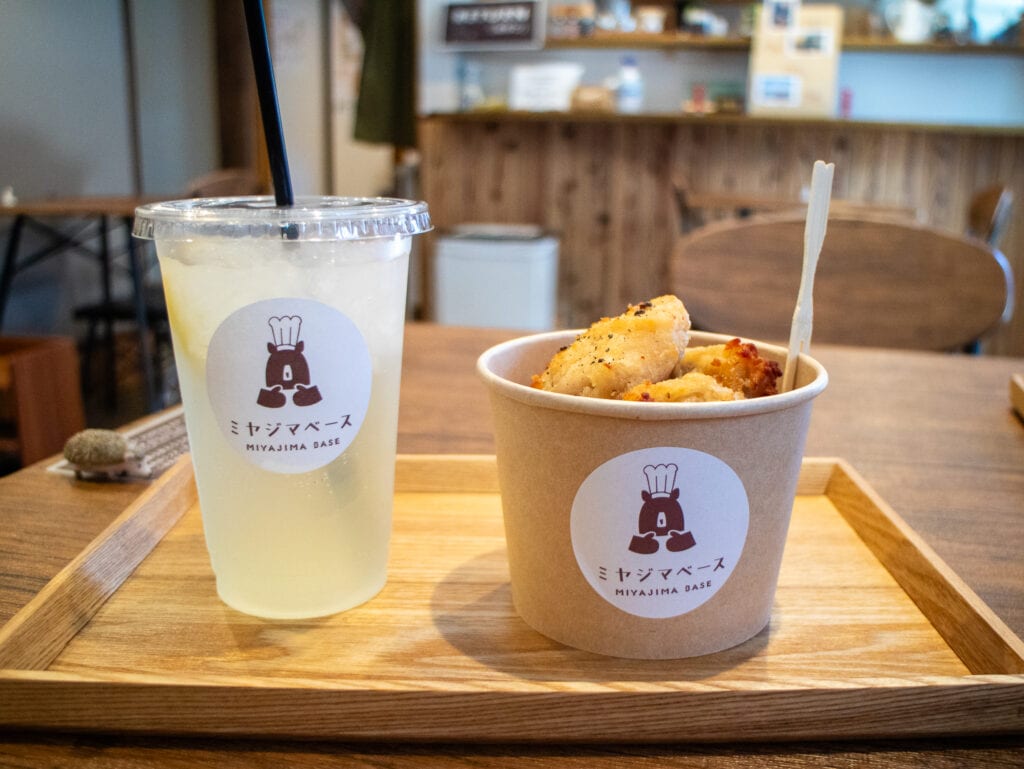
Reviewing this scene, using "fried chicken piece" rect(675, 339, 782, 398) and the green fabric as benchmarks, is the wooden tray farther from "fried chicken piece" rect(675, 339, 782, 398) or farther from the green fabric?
the green fabric

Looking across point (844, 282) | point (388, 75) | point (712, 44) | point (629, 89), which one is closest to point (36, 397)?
point (844, 282)

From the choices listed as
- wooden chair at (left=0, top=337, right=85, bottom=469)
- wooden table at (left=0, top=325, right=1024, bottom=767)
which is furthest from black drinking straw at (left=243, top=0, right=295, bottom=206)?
wooden chair at (left=0, top=337, right=85, bottom=469)

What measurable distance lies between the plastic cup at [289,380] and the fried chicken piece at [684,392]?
15 centimetres

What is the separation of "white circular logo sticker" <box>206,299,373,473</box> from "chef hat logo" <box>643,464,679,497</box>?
169 millimetres

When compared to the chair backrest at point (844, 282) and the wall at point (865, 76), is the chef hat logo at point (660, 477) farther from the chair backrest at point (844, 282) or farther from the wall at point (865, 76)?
the wall at point (865, 76)

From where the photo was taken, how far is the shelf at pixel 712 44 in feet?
12.4

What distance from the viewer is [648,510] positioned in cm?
42

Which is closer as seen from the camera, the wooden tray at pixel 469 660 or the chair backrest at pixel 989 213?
the wooden tray at pixel 469 660

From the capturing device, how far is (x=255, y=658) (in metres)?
0.45

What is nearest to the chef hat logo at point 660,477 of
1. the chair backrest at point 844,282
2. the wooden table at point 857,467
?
the wooden table at point 857,467

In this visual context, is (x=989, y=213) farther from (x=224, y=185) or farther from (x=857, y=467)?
(x=224, y=185)

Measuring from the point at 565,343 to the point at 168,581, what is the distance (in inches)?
11.5

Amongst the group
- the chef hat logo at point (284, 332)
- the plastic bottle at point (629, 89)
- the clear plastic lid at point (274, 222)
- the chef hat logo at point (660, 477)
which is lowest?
the chef hat logo at point (660, 477)

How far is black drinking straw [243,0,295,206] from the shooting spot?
1.52 ft
